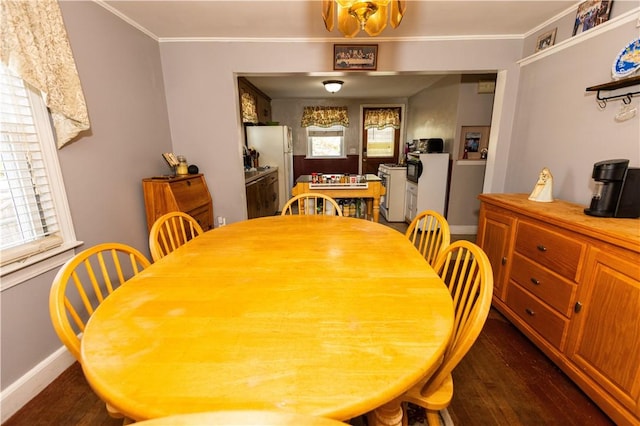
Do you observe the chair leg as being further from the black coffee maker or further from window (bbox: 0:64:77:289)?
window (bbox: 0:64:77:289)

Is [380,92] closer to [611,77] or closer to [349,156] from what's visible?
[349,156]

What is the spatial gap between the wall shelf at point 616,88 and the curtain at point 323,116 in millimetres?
4730

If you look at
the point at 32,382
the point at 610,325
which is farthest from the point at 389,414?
the point at 32,382

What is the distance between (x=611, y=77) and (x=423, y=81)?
3.03 m

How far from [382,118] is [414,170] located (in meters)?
2.62

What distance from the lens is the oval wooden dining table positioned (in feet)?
1.79

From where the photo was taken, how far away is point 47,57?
1.41 m

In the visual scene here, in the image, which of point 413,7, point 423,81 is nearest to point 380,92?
point 423,81

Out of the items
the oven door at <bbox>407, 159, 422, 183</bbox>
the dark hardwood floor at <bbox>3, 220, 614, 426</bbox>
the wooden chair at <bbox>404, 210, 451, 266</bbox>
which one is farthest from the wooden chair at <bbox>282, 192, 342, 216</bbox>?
the oven door at <bbox>407, 159, 422, 183</bbox>

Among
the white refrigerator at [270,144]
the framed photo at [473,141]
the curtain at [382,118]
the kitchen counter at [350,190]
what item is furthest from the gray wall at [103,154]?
the curtain at [382,118]

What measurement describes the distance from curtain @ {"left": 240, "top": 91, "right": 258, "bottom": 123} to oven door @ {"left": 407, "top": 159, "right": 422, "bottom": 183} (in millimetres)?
2605

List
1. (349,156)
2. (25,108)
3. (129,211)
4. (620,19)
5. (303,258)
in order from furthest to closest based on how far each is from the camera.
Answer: (349,156), (129,211), (620,19), (25,108), (303,258)

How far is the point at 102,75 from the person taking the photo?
187cm

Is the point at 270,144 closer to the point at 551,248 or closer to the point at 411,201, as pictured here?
the point at 411,201
